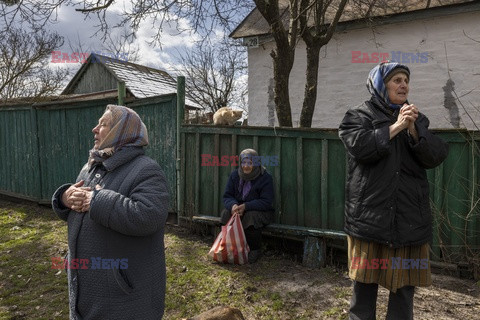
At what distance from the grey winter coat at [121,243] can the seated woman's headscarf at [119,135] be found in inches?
2.0

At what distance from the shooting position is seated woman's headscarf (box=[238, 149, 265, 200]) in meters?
4.25

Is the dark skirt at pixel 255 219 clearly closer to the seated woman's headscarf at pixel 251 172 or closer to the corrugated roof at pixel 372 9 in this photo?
the seated woman's headscarf at pixel 251 172

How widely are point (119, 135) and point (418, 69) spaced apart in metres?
7.44

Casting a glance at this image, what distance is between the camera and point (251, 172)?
4.26 m

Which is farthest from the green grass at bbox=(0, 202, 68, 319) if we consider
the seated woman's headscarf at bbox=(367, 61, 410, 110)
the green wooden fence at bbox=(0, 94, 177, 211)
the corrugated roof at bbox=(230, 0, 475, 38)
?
the corrugated roof at bbox=(230, 0, 475, 38)

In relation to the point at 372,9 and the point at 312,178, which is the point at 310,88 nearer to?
the point at 312,178

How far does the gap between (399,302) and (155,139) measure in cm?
427

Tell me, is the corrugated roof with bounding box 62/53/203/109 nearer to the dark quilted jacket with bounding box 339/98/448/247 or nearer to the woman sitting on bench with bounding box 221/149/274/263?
the woman sitting on bench with bounding box 221/149/274/263

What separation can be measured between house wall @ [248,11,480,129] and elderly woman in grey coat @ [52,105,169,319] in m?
6.49

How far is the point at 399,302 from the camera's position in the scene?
86.9 inches

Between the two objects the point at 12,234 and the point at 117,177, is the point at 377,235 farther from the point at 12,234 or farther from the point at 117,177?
the point at 12,234

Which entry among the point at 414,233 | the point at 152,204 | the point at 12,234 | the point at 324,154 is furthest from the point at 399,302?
the point at 12,234

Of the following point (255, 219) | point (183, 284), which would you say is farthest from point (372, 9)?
point (183, 284)

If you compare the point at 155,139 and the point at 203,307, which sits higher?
the point at 155,139
